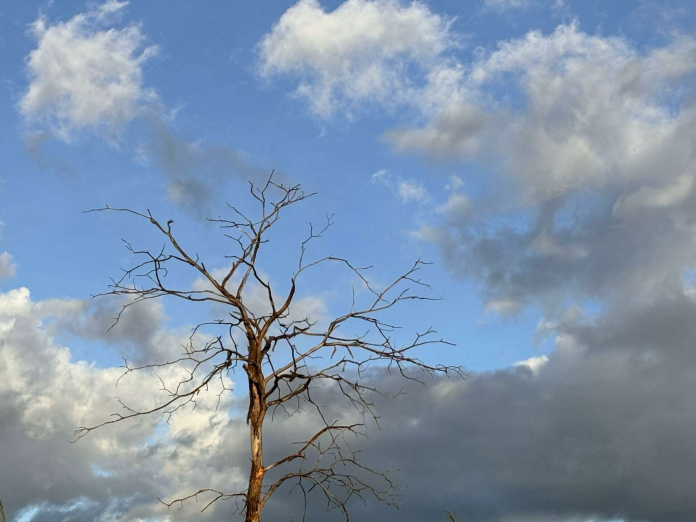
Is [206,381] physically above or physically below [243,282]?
below

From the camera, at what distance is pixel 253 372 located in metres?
10.2

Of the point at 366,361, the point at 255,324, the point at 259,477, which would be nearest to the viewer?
the point at 259,477

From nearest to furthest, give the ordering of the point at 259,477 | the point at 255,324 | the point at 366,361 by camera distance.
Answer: the point at 259,477, the point at 255,324, the point at 366,361

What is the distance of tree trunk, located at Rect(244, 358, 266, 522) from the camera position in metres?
9.56

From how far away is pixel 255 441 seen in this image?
Result: 973 centimetres

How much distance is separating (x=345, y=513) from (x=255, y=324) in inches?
121

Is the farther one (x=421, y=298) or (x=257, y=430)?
(x=421, y=298)

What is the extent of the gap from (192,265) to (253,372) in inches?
74.4

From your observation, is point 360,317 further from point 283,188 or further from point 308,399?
point 283,188

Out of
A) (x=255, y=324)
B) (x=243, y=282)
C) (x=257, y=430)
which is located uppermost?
(x=243, y=282)

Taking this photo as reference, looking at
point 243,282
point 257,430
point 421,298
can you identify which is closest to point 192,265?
point 243,282

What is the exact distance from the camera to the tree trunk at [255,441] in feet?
31.4

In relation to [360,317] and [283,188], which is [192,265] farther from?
[360,317]

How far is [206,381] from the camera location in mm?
10617
